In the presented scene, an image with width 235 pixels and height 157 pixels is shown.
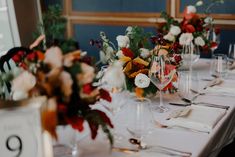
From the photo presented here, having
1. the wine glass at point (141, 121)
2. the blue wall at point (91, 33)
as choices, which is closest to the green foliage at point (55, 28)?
the wine glass at point (141, 121)

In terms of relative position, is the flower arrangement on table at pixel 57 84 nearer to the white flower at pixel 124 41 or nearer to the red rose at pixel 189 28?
the white flower at pixel 124 41

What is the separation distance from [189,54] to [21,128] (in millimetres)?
1595

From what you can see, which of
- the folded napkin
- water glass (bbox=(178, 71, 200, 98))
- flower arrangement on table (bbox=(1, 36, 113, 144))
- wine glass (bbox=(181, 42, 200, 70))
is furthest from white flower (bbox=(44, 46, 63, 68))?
wine glass (bbox=(181, 42, 200, 70))

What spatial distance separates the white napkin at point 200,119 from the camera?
62.7 inches

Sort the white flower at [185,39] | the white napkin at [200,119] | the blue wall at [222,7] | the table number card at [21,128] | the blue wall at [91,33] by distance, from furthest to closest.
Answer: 1. the blue wall at [91,33]
2. the blue wall at [222,7]
3. the white flower at [185,39]
4. the white napkin at [200,119]
5. the table number card at [21,128]

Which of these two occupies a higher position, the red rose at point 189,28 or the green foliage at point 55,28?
the green foliage at point 55,28

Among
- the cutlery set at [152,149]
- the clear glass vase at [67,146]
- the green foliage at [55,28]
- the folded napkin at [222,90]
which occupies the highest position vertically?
the green foliage at [55,28]

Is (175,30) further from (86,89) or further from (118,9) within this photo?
(118,9)

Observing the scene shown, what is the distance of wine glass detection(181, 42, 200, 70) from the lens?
8.03 feet

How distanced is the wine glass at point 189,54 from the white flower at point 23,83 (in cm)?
146

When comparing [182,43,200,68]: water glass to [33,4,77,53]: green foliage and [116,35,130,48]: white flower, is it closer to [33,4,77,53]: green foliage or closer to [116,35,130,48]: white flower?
[116,35,130,48]: white flower

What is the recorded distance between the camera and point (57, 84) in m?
1.15

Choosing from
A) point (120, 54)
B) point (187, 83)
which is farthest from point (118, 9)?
point (120, 54)

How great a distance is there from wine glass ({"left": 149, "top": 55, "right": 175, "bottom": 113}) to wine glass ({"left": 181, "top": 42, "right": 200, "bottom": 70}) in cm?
61
